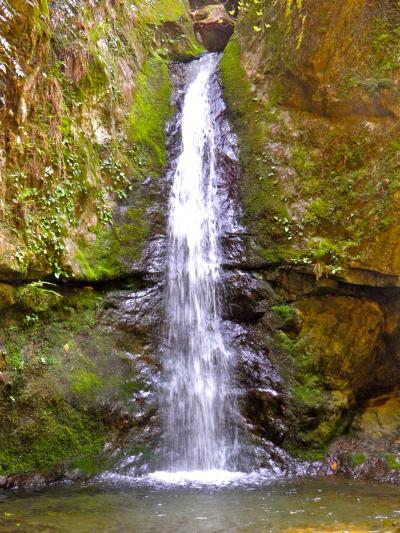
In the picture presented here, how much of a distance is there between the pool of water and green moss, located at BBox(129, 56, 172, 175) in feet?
18.5

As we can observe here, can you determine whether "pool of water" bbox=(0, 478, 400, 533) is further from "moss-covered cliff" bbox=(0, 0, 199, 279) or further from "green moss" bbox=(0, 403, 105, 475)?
"moss-covered cliff" bbox=(0, 0, 199, 279)

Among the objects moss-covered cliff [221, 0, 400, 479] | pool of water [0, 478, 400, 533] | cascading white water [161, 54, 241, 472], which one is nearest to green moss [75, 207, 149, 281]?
cascading white water [161, 54, 241, 472]

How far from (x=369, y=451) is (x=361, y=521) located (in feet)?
9.50

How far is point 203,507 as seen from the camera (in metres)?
4.60

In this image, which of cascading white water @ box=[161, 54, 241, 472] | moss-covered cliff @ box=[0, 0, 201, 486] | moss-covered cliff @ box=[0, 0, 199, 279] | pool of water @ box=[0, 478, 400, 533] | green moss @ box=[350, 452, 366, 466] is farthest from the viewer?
green moss @ box=[350, 452, 366, 466]

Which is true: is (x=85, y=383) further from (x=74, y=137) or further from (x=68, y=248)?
(x=74, y=137)

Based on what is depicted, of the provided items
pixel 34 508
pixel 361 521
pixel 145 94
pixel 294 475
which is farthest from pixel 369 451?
pixel 145 94

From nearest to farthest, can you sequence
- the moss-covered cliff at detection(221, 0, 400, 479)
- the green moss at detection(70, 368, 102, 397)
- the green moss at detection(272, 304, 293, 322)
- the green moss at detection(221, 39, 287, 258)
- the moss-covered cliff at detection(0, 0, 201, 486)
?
the moss-covered cliff at detection(0, 0, 201, 486), the green moss at detection(70, 368, 102, 397), the moss-covered cliff at detection(221, 0, 400, 479), the green moss at detection(272, 304, 293, 322), the green moss at detection(221, 39, 287, 258)

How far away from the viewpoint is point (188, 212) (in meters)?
8.60

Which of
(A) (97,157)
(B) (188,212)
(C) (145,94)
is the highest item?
(C) (145,94)

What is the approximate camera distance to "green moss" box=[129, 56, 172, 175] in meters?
9.22

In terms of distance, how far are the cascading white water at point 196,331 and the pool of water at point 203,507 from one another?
850mm

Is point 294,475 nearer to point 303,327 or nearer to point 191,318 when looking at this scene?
point 303,327

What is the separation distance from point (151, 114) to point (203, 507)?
25.2 feet
